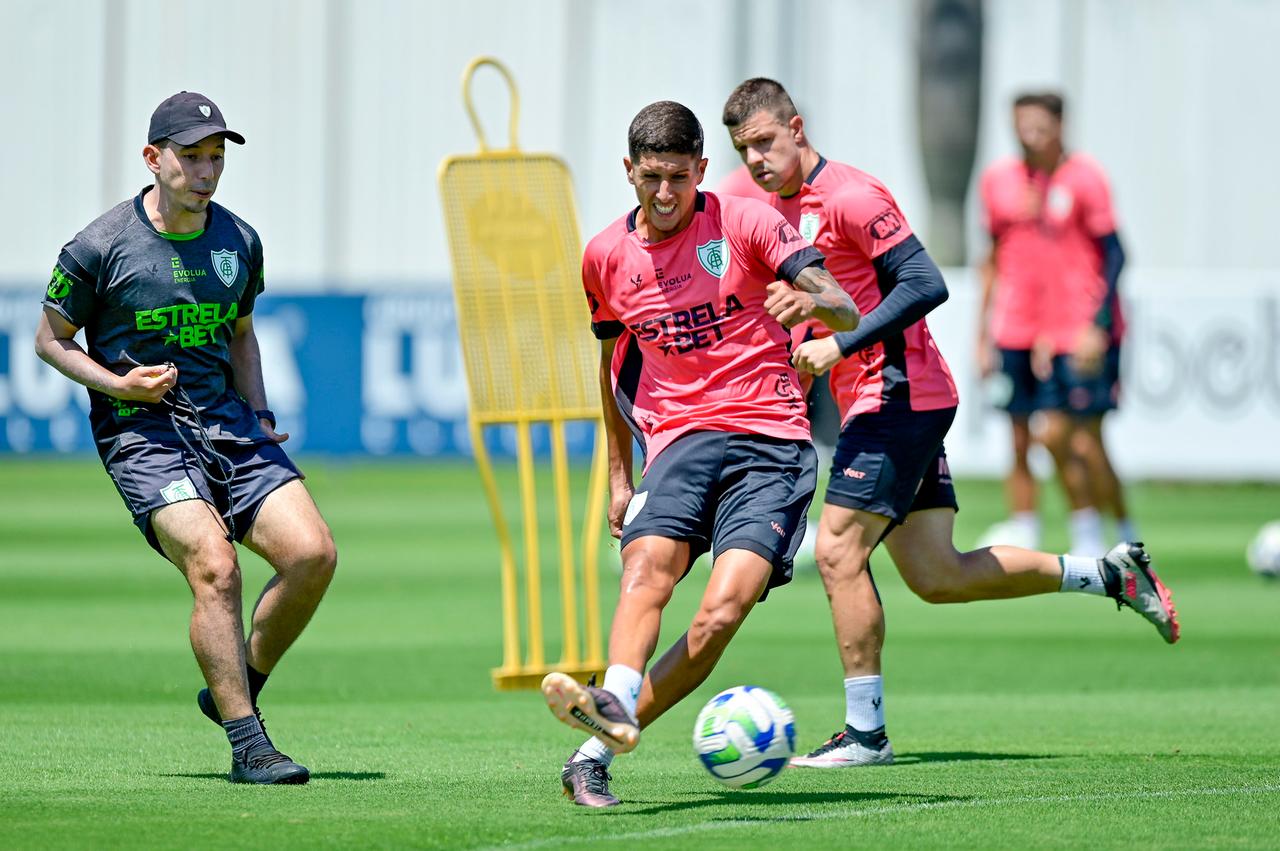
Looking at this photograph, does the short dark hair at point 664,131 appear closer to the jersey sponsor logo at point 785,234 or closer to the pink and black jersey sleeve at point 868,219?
the jersey sponsor logo at point 785,234

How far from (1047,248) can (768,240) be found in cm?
827

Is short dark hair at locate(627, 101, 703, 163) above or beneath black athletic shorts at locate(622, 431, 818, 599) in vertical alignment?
above

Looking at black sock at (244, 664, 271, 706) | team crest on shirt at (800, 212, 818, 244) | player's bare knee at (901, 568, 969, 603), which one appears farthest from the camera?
player's bare knee at (901, 568, 969, 603)

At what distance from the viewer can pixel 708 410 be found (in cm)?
719

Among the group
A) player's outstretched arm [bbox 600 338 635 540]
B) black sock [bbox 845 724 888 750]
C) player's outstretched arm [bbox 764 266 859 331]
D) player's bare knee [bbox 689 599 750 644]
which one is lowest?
black sock [bbox 845 724 888 750]

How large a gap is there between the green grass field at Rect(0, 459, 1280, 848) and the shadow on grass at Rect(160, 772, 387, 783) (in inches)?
0.5

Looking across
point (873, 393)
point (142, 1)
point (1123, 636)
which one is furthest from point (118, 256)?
point (142, 1)

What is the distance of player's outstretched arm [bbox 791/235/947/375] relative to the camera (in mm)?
7359

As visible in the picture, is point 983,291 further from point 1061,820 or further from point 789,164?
point 1061,820

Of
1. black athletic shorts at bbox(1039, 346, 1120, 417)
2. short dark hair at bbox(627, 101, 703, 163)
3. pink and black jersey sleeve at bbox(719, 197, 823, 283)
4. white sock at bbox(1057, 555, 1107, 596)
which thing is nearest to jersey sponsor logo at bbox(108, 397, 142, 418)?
short dark hair at bbox(627, 101, 703, 163)

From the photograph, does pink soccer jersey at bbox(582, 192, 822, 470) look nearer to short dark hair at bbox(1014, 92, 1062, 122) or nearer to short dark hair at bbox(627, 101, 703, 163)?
short dark hair at bbox(627, 101, 703, 163)

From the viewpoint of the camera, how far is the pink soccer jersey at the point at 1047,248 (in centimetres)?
1463

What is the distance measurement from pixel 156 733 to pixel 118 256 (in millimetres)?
2145

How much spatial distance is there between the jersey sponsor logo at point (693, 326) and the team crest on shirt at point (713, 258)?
0.10m
